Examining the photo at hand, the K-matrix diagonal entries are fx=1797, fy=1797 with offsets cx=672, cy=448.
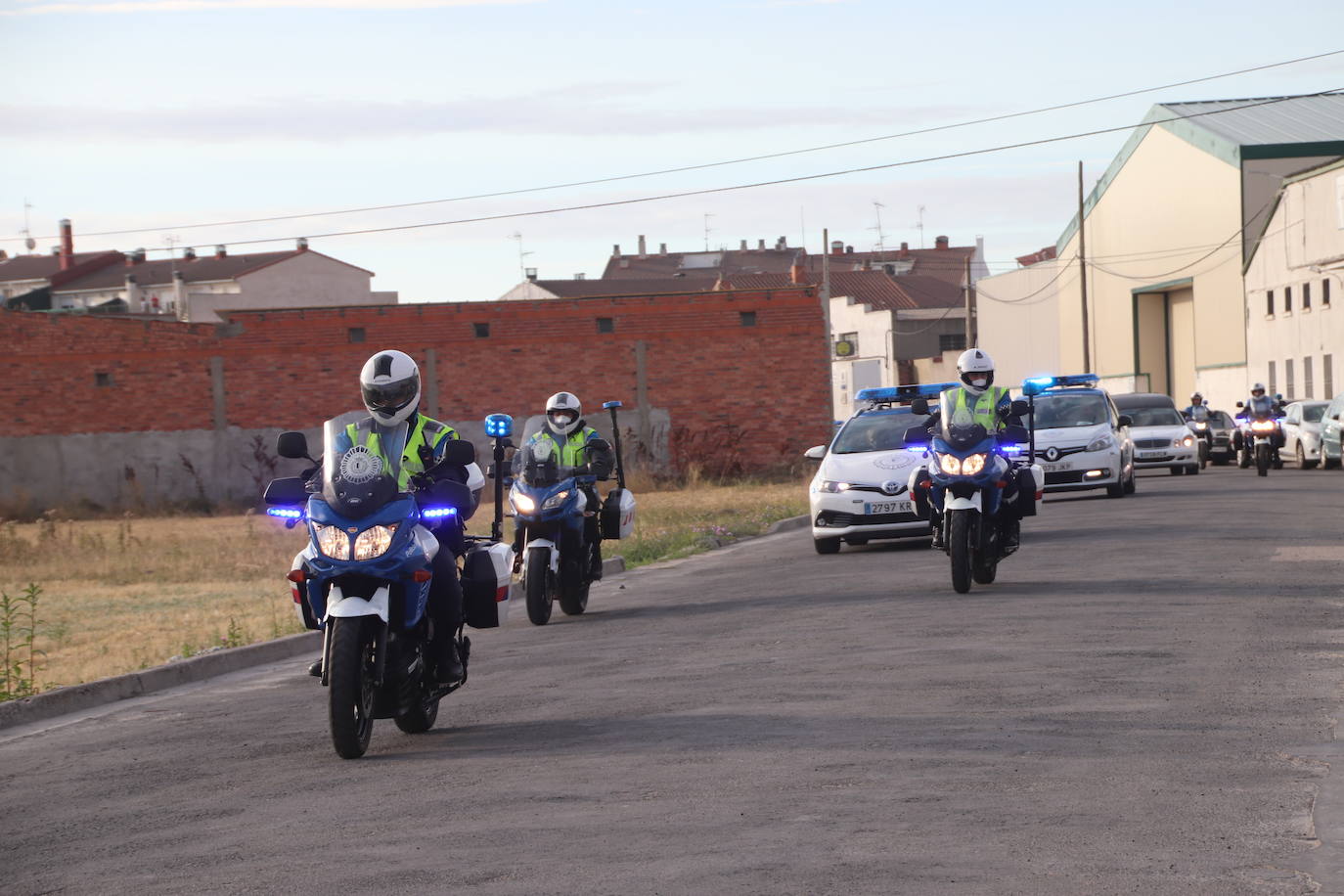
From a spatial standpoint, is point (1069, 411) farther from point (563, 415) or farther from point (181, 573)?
point (563, 415)

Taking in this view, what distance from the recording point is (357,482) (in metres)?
8.28

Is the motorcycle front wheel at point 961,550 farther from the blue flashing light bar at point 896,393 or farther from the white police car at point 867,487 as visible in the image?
the blue flashing light bar at point 896,393

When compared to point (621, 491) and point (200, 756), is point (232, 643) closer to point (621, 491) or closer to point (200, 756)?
point (621, 491)

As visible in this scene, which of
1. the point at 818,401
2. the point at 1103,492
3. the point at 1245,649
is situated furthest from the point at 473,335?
the point at 1245,649

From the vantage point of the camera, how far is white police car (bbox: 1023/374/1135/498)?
26266 mm

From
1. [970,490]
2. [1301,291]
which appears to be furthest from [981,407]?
[1301,291]

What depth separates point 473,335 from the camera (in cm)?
4544

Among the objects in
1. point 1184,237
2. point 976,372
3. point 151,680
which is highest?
point 1184,237

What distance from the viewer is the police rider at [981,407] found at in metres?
14.9

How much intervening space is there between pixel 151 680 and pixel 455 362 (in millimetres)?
33586

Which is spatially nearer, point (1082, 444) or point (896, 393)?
point (896, 393)

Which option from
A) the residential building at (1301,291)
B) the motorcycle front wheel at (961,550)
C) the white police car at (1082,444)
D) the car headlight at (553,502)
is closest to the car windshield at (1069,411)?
the white police car at (1082,444)

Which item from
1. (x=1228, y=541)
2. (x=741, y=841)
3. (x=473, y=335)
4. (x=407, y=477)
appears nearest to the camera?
(x=741, y=841)

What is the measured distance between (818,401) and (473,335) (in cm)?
898
